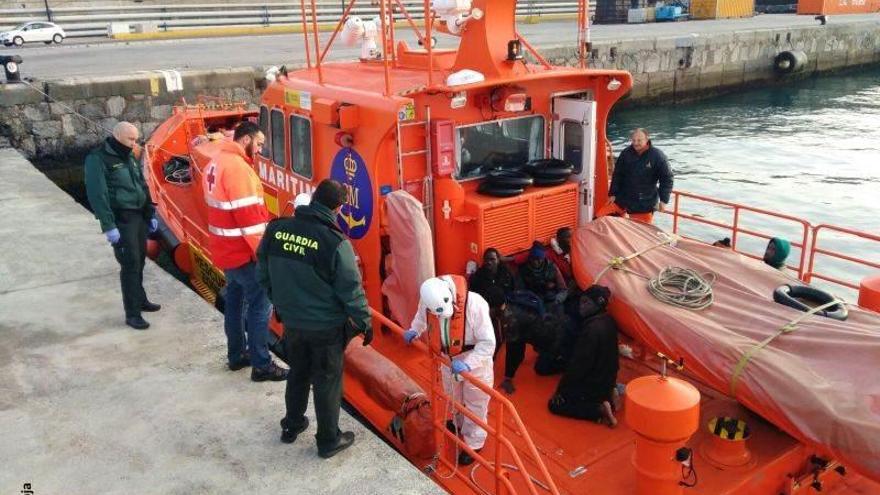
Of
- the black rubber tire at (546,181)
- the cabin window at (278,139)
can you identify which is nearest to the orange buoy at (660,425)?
the black rubber tire at (546,181)

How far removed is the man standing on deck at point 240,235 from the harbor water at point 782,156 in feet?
34.2

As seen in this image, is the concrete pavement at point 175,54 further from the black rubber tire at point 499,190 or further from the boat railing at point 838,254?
the boat railing at point 838,254

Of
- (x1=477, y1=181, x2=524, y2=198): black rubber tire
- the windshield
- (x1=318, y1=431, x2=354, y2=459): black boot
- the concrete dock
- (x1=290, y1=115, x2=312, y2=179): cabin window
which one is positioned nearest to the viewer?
the concrete dock

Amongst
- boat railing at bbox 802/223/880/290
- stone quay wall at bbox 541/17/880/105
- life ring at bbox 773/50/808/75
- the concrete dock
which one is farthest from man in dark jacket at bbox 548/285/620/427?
life ring at bbox 773/50/808/75

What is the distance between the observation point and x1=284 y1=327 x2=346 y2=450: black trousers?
421 cm

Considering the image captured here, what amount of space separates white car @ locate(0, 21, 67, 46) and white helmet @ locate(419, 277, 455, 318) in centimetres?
3140

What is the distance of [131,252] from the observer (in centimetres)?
617

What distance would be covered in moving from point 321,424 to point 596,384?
212cm

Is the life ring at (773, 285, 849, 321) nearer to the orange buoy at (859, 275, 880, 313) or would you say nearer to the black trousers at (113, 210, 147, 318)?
the orange buoy at (859, 275, 880, 313)

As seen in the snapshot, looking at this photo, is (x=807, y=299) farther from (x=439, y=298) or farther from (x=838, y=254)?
(x=439, y=298)

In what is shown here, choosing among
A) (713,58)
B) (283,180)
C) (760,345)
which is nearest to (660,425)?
(760,345)

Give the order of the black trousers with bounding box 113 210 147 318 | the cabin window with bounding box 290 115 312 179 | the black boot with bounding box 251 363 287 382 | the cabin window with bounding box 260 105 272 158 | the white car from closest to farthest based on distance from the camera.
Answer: the black boot with bounding box 251 363 287 382 < the black trousers with bounding box 113 210 147 318 < the cabin window with bounding box 290 115 312 179 < the cabin window with bounding box 260 105 272 158 < the white car

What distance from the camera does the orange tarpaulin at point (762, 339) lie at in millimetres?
4105

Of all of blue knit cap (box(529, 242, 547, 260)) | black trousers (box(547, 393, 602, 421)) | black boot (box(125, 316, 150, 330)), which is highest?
blue knit cap (box(529, 242, 547, 260))
